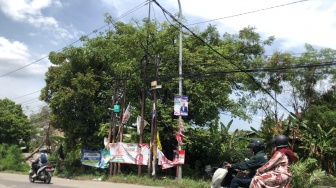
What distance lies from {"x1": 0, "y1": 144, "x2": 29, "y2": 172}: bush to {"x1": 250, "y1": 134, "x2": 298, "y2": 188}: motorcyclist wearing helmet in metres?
27.5

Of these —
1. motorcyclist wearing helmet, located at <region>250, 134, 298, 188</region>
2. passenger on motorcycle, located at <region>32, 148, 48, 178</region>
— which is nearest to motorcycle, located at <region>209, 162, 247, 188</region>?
motorcyclist wearing helmet, located at <region>250, 134, 298, 188</region>

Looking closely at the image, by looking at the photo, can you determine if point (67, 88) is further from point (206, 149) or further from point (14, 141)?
point (14, 141)

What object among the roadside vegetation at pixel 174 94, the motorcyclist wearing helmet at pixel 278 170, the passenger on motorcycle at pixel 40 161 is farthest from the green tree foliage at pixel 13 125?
the motorcyclist wearing helmet at pixel 278 170

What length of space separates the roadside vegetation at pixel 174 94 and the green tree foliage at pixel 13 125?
15.1m

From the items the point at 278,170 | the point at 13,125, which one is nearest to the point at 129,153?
the point at 278,170

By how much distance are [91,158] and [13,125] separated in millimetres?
20384

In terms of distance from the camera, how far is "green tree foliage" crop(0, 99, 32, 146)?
3844cm

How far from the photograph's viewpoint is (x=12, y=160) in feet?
95.1

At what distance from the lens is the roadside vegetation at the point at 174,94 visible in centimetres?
2120

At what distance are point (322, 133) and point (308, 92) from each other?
8053 millimetres

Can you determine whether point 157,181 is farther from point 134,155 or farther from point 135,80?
point 135,80

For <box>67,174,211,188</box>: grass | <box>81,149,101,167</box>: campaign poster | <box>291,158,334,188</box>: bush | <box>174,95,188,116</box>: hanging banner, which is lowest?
<box>67,174,211,188</box>: grass

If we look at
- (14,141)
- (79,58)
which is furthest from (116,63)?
(14,141)

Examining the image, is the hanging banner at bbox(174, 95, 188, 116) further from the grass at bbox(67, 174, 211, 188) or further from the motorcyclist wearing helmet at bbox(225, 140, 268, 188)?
the motorcyclist wearing helmet at bbox(225, 140, 268, 188)
